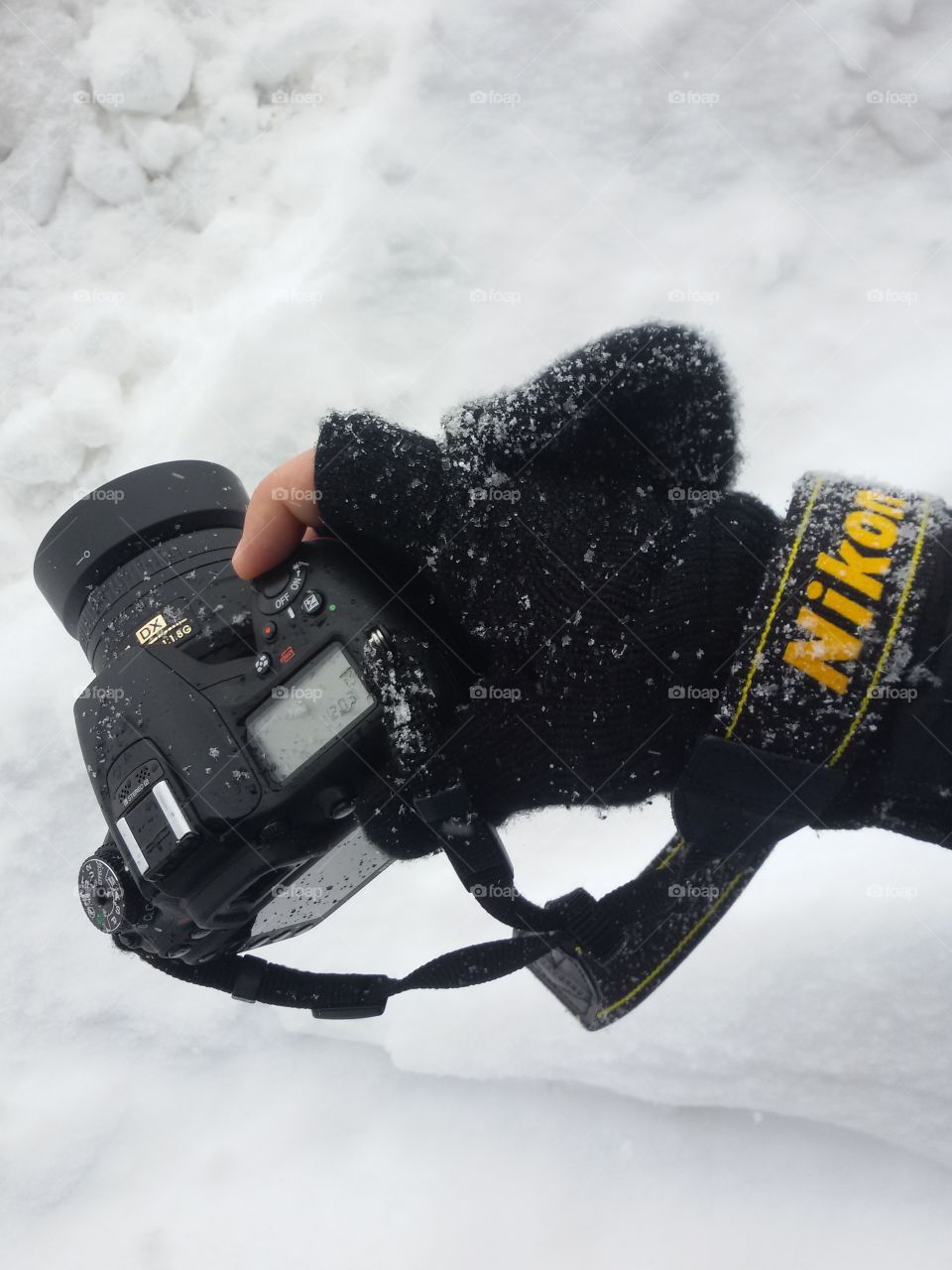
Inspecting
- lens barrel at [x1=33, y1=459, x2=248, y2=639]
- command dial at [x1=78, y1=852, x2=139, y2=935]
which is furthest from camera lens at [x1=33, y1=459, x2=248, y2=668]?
command dial at [x1=78, y1=852, x2=139, y2=935]

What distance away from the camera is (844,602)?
62 centimetres

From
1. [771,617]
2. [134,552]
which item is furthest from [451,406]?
[771,617]

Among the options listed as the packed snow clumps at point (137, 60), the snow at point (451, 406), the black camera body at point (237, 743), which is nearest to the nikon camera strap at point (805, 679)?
the black camera body at point (237, 743)

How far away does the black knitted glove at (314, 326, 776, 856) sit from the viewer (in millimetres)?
700

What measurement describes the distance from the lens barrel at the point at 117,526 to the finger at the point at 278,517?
7.8 inches

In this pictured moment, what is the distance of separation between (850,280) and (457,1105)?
1.43 metres

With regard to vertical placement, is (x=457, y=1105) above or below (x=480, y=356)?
below

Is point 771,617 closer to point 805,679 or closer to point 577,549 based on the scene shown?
point 805,679

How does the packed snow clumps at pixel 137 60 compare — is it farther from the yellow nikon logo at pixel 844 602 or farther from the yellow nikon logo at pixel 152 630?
the yellow nikon logo at pixel 844 602

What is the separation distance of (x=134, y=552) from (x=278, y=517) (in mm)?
249

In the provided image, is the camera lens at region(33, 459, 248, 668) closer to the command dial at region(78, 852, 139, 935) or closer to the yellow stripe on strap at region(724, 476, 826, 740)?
the command dial at region(78, 852, 139, 935)

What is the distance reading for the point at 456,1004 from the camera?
1.42m

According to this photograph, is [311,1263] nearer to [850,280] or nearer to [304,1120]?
[304,1120]

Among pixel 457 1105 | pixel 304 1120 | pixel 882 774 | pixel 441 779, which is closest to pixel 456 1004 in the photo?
pixel 457 1105
